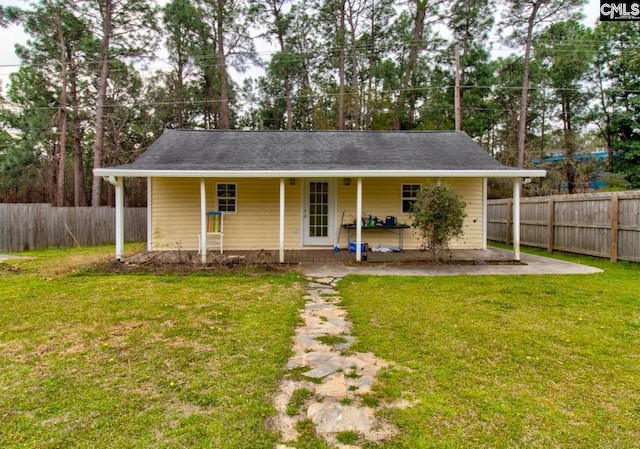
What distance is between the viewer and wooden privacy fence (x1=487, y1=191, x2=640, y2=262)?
7617mm

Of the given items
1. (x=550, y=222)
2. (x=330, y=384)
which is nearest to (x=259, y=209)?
(x=330, y=384)

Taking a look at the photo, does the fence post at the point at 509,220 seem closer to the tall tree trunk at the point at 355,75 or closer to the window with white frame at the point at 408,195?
the window with white frame at the point at 408,195

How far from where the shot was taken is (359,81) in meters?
19.8

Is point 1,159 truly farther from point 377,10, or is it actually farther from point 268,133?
point 377,10

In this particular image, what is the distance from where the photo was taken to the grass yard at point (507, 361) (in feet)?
6.67

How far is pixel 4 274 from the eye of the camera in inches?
267

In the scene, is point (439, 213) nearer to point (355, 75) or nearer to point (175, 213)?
point (175, 213)

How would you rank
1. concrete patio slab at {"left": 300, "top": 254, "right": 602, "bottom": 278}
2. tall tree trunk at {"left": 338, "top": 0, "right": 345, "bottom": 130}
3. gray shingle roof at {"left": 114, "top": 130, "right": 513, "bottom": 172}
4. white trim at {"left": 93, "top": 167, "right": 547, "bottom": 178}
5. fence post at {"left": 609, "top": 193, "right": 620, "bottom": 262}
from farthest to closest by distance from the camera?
tall tree trunk at {"left": 338, "top": 0, "right": 345, "bottom": 130} → gray shingle roof at {"left": 114, "top": 130, "right": 513, "bottom": 172} → fence post at {"left": 609, "top": 193, "right": 620, "bottom": 262} → white trim at {"left": 93, "top": 167, "right": 547, "bottom": 178} → concrete patio slab at {"left": 300, "top": 254, "right": 602, "bottom": 278}

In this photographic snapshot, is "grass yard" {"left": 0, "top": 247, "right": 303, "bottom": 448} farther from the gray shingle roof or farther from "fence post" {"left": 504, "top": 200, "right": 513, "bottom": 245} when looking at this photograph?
"fence post" {"left": 504, "top": 200, "right": 513, "bottom": 245}

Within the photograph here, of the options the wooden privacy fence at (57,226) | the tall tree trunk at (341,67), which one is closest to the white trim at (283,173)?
the wooden privacy fence at (57,226)

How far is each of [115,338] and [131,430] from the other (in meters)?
1.71

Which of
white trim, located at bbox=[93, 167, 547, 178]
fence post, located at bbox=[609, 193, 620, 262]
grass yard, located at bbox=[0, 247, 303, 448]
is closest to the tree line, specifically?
fence post, located at bbox=[609, 193, 620, 262]

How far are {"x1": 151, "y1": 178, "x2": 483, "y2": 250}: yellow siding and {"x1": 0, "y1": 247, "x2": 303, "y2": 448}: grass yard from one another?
3879 mm

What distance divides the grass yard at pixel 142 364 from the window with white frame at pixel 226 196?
4074mm
